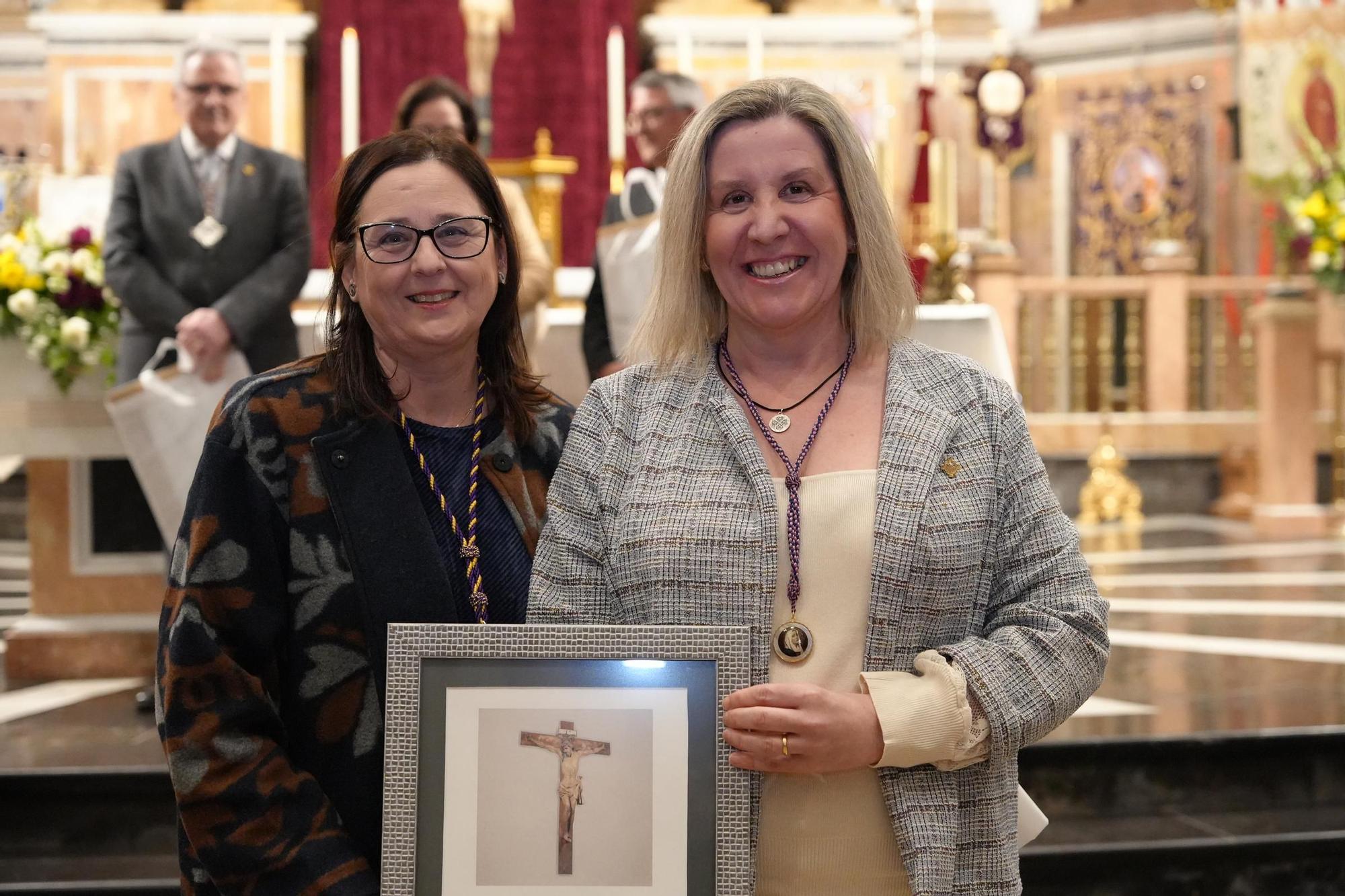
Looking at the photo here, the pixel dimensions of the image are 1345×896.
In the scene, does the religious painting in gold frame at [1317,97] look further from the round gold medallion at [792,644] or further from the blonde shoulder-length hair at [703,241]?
the round gold medallion at [792,644]

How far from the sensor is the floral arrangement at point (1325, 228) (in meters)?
8.39

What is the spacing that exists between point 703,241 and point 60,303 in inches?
133

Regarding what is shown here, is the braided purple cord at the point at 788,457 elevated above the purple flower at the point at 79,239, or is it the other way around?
the purple flower at the point at 79,239

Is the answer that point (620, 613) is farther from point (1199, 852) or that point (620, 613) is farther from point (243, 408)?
point (1199, 852)

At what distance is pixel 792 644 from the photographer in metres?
1.62

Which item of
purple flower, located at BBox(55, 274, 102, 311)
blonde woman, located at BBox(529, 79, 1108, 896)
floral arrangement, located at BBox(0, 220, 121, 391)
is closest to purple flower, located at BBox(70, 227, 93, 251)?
floral arrangement, located at BBox(0, 220, 121, 391)

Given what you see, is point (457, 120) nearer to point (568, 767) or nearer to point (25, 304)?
point (25, 304)

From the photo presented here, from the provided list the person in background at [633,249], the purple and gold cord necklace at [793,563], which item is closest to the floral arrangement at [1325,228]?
the person in background at [633,249]

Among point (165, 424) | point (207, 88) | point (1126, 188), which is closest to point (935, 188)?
point (207, 88)

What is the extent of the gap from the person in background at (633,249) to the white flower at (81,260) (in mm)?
1710

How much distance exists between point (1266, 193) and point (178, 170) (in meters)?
8.87

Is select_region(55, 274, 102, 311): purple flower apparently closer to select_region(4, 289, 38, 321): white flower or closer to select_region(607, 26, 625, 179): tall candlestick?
select_region(4, 289, 38, 321): white flower

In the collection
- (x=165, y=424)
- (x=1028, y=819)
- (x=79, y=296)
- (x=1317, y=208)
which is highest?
(x=1317, y=208)

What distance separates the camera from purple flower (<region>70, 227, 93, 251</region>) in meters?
4.62
